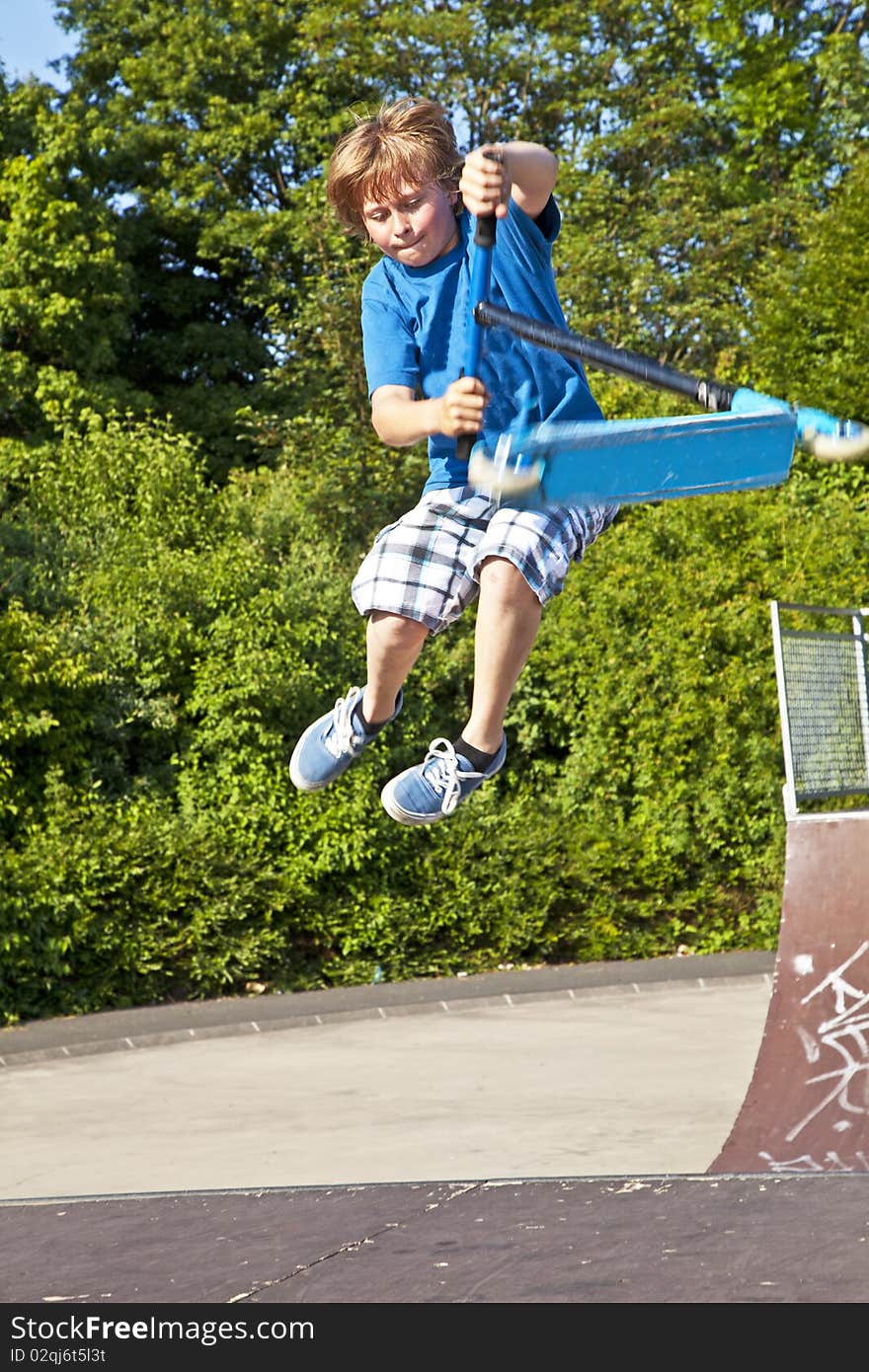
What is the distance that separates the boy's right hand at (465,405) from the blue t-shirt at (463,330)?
419mm

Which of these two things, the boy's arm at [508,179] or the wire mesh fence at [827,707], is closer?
the boy's arm at [508,179]

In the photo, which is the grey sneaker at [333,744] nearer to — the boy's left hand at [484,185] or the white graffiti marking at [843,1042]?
the boy's left hand at [484,185]

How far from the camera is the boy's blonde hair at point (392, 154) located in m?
3.14

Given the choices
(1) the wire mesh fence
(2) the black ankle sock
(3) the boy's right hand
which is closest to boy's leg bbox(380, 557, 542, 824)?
(2) the black ankle sock

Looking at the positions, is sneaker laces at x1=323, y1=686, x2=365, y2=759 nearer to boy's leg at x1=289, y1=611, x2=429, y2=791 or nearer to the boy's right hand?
boy's leg at x1=289, y1=611, x2=429, y2=791

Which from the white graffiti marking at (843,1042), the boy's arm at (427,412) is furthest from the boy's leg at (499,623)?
the white graffiti marking at (843,1042)

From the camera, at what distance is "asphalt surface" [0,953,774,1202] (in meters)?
7.85

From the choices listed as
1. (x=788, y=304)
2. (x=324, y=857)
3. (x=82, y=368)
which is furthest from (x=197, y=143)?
(x=324, y=857)

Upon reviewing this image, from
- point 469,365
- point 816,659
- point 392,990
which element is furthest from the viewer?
point 392,990

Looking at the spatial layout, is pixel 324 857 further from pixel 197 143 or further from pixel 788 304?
pixel 197 143

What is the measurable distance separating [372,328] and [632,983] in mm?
10102

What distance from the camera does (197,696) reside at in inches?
530

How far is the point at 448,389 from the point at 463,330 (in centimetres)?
41

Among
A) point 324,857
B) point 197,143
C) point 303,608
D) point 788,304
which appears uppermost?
point 197,143
